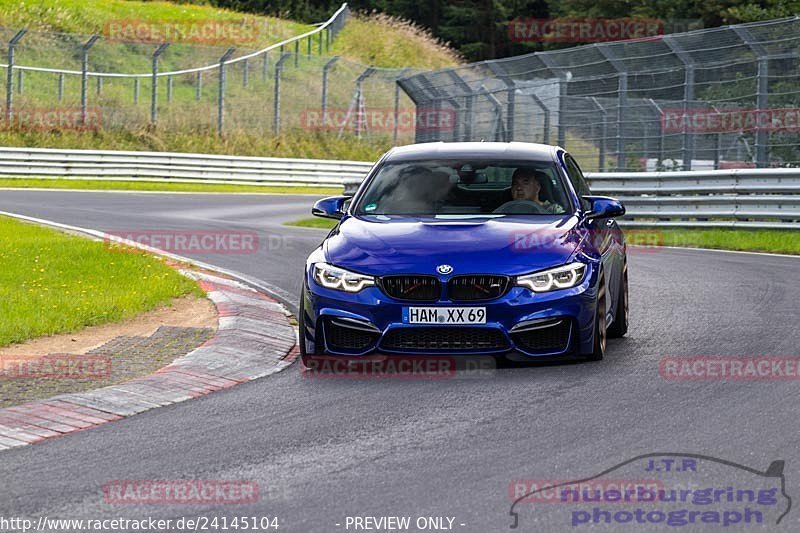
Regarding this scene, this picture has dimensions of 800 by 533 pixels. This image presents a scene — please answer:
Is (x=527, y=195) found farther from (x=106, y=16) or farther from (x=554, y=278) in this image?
(x=106, y=16)

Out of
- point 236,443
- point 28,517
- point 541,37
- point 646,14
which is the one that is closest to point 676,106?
point 236,443

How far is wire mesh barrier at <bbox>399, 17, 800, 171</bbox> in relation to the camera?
2027 centimetres

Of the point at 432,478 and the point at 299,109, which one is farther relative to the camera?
the point at 299,109

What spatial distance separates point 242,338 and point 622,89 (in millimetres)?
15005

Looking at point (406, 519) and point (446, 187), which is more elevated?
point (446, 187)

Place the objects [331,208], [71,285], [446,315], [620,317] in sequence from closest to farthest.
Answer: [446,315] → [331,208] → [620,317] → [71,285]

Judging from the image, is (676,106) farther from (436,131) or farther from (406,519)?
(406,519)

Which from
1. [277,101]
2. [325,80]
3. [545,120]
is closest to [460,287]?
[545,120]

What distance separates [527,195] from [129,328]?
10.6 ft

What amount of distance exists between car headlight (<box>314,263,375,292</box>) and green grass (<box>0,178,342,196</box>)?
85.1 ft

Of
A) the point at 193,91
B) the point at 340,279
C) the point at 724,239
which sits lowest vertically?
the point at 193,91

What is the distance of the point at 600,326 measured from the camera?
883 centimetres

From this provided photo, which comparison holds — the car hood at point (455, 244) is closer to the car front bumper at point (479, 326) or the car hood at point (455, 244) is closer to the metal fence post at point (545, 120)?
the car front bumper at point (479, 326)

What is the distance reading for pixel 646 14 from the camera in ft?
183
